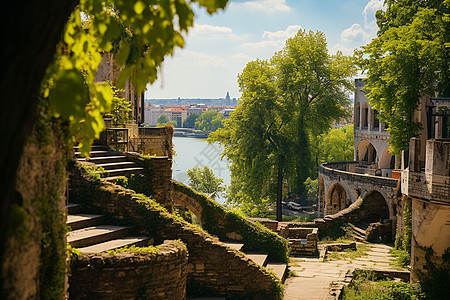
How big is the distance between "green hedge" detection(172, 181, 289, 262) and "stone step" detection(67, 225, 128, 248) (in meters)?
5.53

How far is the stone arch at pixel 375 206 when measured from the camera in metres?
29.7

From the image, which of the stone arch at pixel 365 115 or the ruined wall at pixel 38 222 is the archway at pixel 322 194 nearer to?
the stone arch at pixel 365 115

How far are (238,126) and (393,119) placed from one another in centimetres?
1828

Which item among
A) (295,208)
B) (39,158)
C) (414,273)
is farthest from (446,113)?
(295,208)

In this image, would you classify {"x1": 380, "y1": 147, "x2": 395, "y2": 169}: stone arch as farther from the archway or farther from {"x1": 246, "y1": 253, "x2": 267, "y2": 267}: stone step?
{"x1": 246, "y1": 253, "x2": 267, "y2": 267}: stone step

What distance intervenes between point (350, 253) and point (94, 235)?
1614cm

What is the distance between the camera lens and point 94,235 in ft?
29.9

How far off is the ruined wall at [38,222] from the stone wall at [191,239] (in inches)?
222

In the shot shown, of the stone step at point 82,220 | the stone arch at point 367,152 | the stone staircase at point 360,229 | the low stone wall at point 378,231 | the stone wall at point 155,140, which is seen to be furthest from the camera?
the stone arch at point 367,152

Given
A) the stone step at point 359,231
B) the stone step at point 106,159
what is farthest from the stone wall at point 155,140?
the stone step at point 359,231

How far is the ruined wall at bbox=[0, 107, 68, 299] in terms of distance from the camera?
110 inches

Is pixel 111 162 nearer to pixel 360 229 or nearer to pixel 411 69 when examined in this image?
pixel 411 69

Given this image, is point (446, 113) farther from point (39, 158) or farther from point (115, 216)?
point (39, 158)

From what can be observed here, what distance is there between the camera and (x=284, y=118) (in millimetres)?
38688
